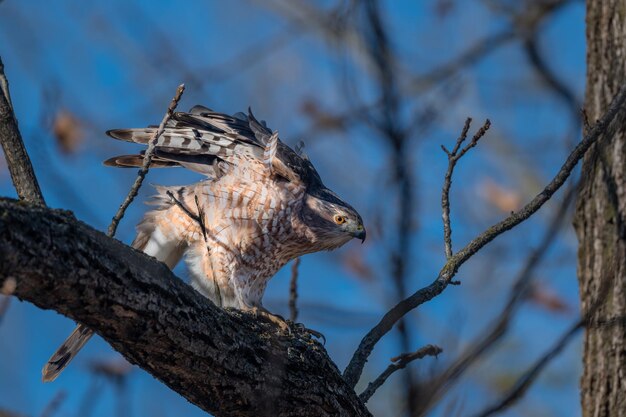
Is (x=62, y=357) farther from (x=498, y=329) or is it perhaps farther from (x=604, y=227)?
(x=498, y=329)

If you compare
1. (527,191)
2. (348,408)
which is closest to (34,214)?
(348,408)

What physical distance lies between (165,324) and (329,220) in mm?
2458

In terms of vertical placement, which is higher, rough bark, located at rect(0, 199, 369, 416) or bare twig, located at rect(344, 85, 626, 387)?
bare twig, located at rect(344, 85, 626, 387)

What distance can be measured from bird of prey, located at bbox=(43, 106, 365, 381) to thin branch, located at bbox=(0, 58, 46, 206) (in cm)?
152

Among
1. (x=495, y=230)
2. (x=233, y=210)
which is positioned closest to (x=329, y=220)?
(x=233, y=210)

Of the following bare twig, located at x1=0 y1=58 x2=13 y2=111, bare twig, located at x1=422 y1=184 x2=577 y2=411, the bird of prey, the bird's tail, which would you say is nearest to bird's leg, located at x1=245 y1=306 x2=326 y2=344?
the bird of prey

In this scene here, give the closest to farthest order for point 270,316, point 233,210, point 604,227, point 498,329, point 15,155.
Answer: point 498,329 < point 15,155 < point 604,227 < point 270,316 < point 233,210

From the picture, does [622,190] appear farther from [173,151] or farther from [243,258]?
[173,151]

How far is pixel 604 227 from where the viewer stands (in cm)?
376

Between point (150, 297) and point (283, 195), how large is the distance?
7.71 feet

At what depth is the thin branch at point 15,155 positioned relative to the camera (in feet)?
8.87

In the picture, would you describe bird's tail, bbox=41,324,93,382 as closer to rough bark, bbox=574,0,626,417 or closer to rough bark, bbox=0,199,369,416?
rough bark, bbox=0,199,369,416

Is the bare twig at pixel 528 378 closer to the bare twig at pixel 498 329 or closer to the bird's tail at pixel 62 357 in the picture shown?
the bare twig at pixel 498 329

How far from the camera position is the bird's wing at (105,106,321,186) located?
4574 millimetres
